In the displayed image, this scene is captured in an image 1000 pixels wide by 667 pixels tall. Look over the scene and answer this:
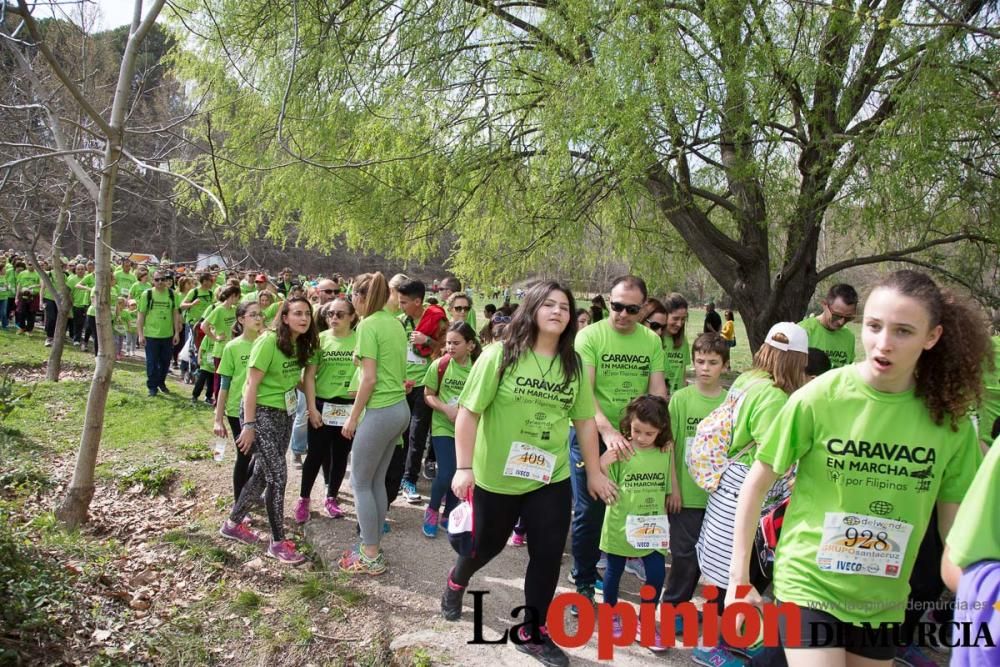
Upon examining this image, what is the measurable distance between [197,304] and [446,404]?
702cm

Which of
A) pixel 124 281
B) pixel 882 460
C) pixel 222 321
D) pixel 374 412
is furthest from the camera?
pixel 124 281

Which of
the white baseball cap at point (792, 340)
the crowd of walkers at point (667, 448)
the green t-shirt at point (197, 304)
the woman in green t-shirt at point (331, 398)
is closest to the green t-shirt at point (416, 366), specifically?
the crowd of walkers at point (667, 448)

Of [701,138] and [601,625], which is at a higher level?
[701,138]

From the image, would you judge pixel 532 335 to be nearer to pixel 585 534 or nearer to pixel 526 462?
pixel 526 462

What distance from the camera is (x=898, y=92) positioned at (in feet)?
20.6

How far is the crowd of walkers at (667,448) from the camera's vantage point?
212 centimetres

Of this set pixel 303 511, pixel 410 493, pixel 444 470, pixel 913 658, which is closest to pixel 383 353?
pixel 444 470

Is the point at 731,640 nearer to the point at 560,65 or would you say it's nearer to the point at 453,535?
the point at 453,535

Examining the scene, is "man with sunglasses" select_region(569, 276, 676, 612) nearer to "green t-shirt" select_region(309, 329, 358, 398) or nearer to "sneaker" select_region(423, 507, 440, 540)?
"sneaker" select_region(423, 507, 440, 540)

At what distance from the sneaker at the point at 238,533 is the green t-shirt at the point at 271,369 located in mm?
1059

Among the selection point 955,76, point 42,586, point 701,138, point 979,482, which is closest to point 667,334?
point 701,138

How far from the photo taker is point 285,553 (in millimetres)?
4629

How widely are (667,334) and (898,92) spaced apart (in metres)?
3.20

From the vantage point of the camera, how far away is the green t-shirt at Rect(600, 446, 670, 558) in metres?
3.78
